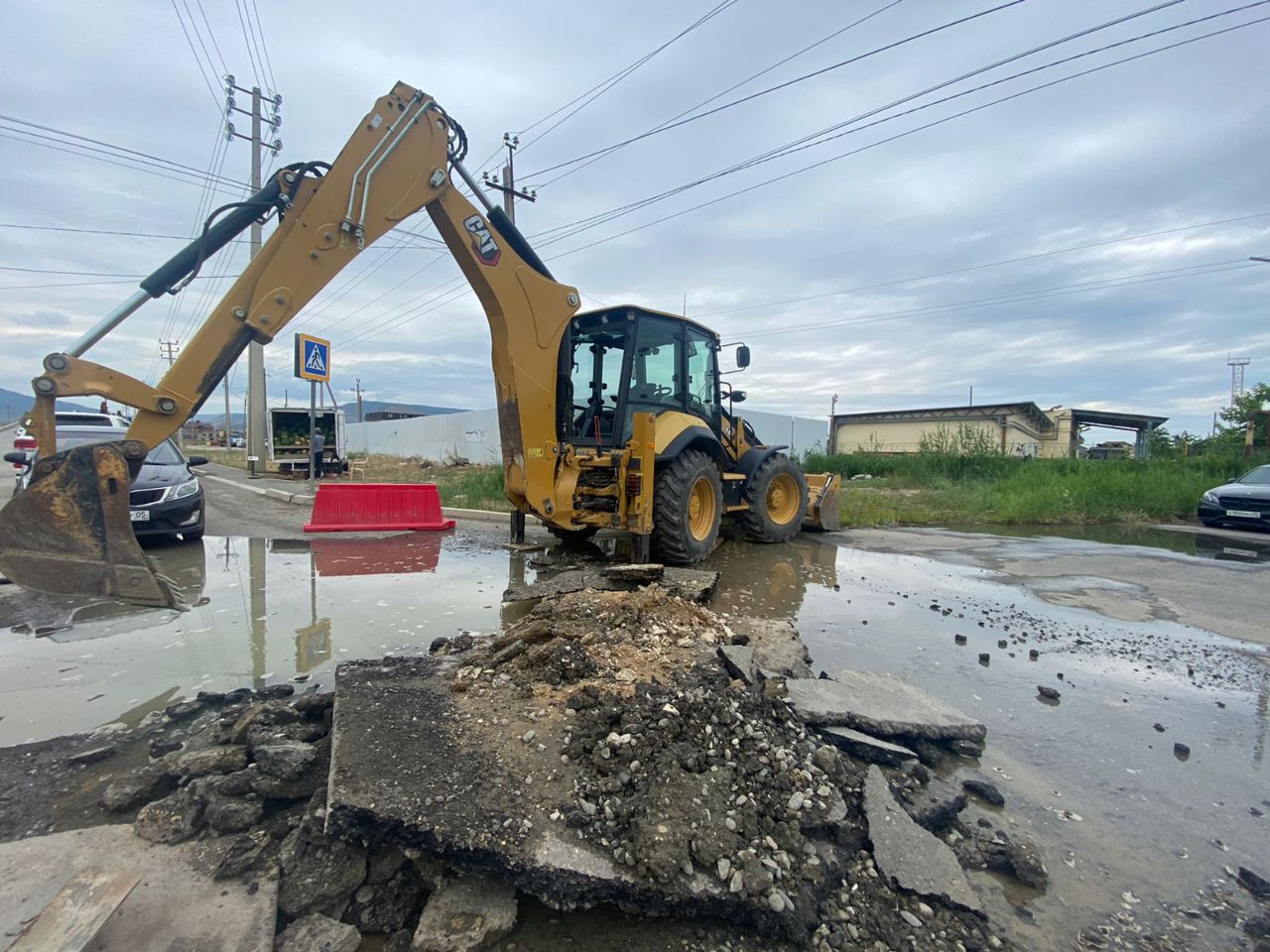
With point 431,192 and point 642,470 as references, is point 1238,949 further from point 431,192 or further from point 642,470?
point 431,192

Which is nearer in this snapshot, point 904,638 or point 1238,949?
point 1238,949

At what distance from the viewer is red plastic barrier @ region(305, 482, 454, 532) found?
942 cm

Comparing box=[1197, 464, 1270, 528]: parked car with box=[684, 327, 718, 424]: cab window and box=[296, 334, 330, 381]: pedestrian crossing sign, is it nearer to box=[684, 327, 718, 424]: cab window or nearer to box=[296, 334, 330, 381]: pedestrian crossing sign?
box=[684, 327, 718, 424]: cab window

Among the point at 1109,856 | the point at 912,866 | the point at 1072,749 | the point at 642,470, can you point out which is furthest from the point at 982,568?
the point at 912,866

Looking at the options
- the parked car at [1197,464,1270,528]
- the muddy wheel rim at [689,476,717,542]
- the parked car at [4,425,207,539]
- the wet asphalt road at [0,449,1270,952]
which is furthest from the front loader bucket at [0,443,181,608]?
the parked car at [1197,464,1270,528]

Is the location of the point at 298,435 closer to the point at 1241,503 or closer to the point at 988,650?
the point at 988,650

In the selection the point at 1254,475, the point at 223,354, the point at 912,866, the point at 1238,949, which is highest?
the point at 223,354

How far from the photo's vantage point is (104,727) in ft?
10.1

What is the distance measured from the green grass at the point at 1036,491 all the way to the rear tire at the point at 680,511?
18.0 ft

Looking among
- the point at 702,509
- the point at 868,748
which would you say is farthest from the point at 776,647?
the point at 702,509

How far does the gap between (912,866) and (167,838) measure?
255 centimetres

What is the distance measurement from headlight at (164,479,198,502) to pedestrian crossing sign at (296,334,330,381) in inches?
112

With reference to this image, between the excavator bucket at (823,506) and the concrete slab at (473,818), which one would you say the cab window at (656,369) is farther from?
the concrete slab at (473,818)

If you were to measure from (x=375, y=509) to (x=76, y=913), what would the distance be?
831 cm
